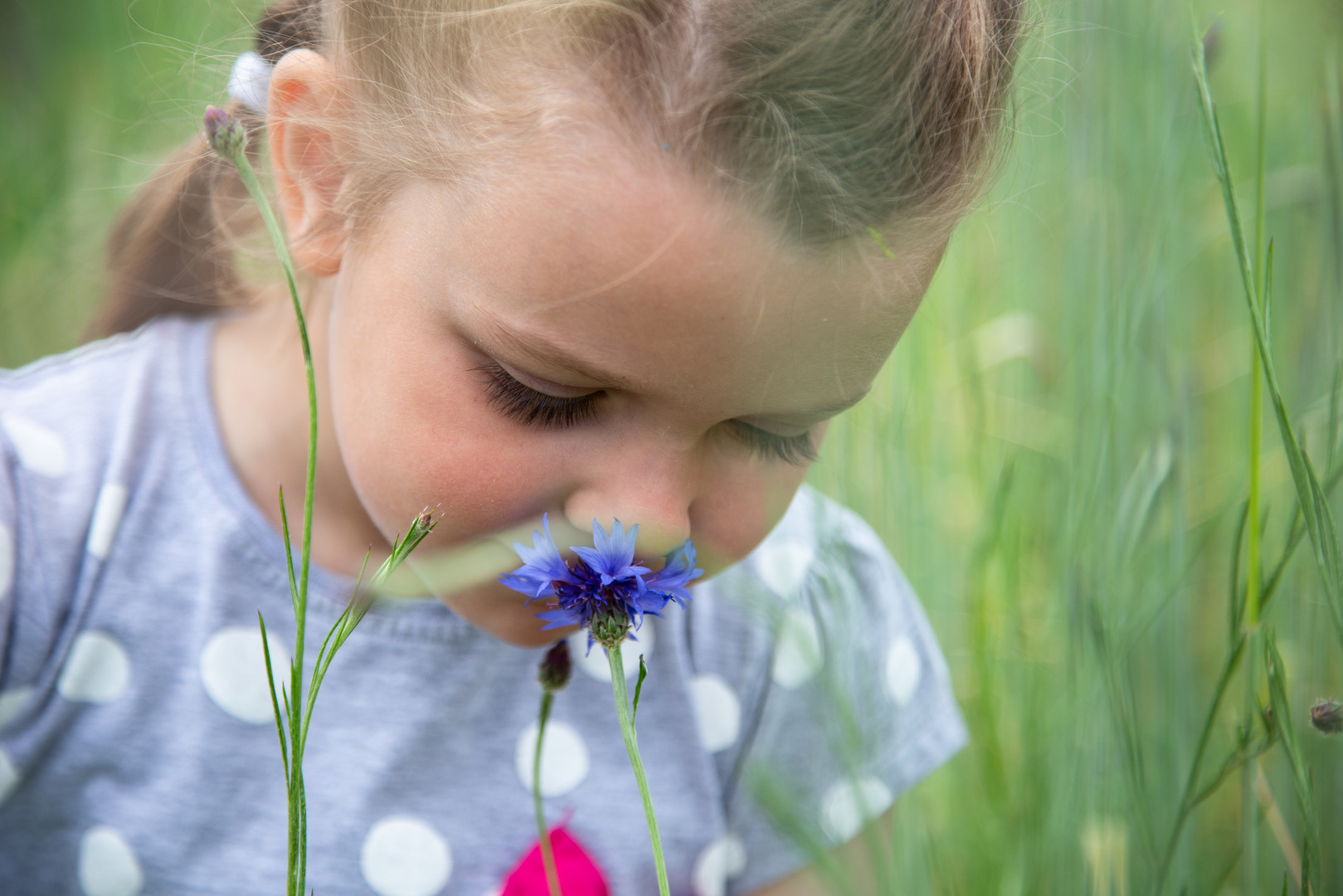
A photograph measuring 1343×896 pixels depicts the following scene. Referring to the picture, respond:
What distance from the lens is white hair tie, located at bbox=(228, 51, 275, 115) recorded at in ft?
2.32

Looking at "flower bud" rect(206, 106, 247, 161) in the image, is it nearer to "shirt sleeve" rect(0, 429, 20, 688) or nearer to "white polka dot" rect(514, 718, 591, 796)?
"shirt sleeve" rect(0, 429, 20, 688)

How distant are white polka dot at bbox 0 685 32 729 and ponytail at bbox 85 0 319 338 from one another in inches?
13.1

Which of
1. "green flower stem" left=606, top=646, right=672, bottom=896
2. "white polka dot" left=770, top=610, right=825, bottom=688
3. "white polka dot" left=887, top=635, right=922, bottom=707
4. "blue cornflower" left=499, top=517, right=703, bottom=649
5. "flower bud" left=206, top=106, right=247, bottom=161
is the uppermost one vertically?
"flower bud" left=206, top=106, right=247, bottom=161

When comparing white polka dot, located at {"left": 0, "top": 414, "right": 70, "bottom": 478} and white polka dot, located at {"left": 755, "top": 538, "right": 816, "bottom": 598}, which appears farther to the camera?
white polka dot, located at {"left": 755, "top": 538, "right": 816, "bottom": 598}

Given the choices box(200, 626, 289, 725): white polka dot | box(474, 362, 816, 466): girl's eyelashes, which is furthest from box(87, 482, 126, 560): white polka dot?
box(474, 362, 816, 466): girl's eyelashes

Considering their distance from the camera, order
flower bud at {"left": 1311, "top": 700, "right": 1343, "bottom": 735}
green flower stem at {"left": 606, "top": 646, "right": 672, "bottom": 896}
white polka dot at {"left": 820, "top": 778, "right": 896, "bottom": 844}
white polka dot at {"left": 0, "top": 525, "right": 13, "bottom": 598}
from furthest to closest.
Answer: white polka dot at {"left": 820, "top": 778, "right": 896, "bottom": 844}, white polka dot at {"left": 0, "top": 525, "right": 13, "bottom": 598}, flower bud at {"left": 1311, "top": 700, "right": 1343, "bottom": 735}, green flower stem at {"left": 606, "top": 646, "right": 672, "bottom": 896}

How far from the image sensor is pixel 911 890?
2.07 feet

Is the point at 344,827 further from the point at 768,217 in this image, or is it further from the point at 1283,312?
the point at 1283,312

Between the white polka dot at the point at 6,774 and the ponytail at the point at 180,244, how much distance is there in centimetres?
38

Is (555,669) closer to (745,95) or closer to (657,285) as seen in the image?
(657,285)

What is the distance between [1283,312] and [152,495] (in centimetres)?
91

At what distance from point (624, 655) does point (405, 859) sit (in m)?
0.24

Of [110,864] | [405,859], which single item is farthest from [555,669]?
[110,864]

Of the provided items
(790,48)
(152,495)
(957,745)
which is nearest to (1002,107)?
(790,48)
